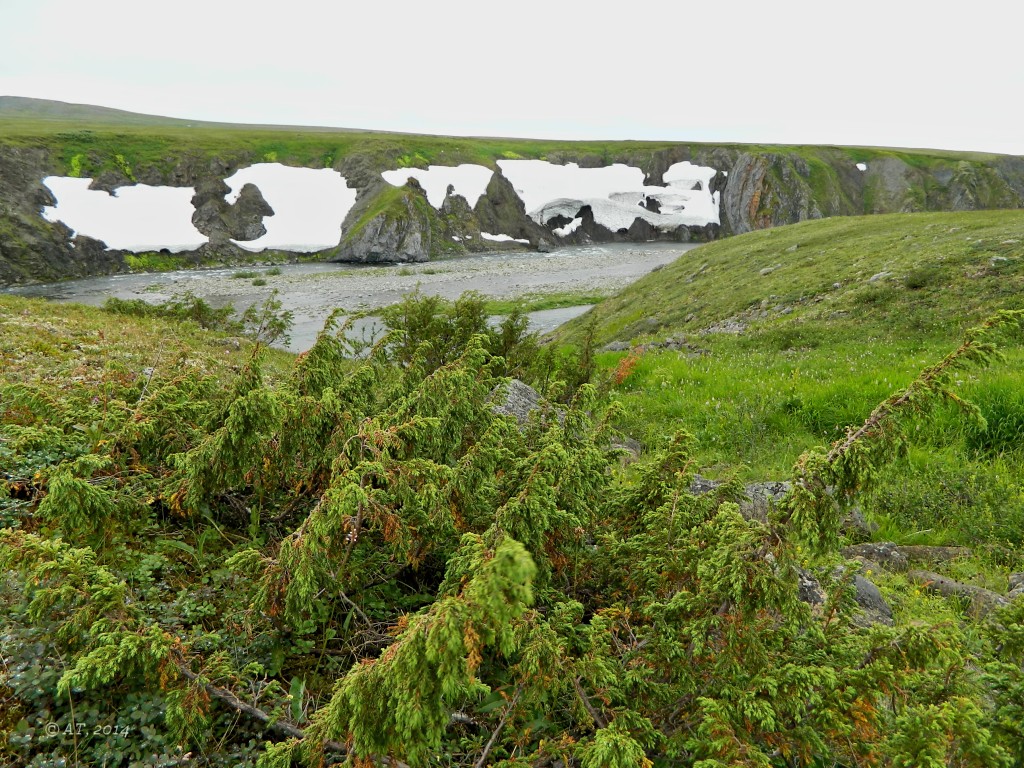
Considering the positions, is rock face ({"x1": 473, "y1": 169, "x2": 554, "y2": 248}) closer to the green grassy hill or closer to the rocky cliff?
the rocky cliff

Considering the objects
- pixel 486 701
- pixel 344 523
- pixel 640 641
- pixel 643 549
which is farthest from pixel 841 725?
pixel 344 523

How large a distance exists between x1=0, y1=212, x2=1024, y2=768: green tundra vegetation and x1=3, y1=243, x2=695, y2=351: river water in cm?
2217

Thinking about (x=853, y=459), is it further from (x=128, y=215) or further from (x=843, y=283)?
(x=128, y=215)

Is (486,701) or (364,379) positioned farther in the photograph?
(364,379)

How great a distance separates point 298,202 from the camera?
240 feet

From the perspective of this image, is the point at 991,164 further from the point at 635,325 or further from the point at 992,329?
the point at 992,329

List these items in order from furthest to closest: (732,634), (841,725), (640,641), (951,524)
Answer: (951,524) < (640,641) < (732,634) < (841,725)

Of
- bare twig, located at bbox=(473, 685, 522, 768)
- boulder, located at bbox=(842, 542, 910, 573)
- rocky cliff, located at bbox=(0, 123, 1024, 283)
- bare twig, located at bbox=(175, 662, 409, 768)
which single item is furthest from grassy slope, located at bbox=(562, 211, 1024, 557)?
rocky cliff, located at bbox=(0, 123, 1024, 283)

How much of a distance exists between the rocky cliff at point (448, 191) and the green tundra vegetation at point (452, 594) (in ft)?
189

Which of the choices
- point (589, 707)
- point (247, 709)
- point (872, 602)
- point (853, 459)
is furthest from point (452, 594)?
point (872, 602)

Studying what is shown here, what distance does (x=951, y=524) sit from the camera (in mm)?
6180

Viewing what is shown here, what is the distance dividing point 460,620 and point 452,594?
869mm

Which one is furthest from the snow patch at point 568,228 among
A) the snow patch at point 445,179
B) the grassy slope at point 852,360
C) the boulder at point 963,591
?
the boulder at point 963,591

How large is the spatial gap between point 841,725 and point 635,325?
20797mm
